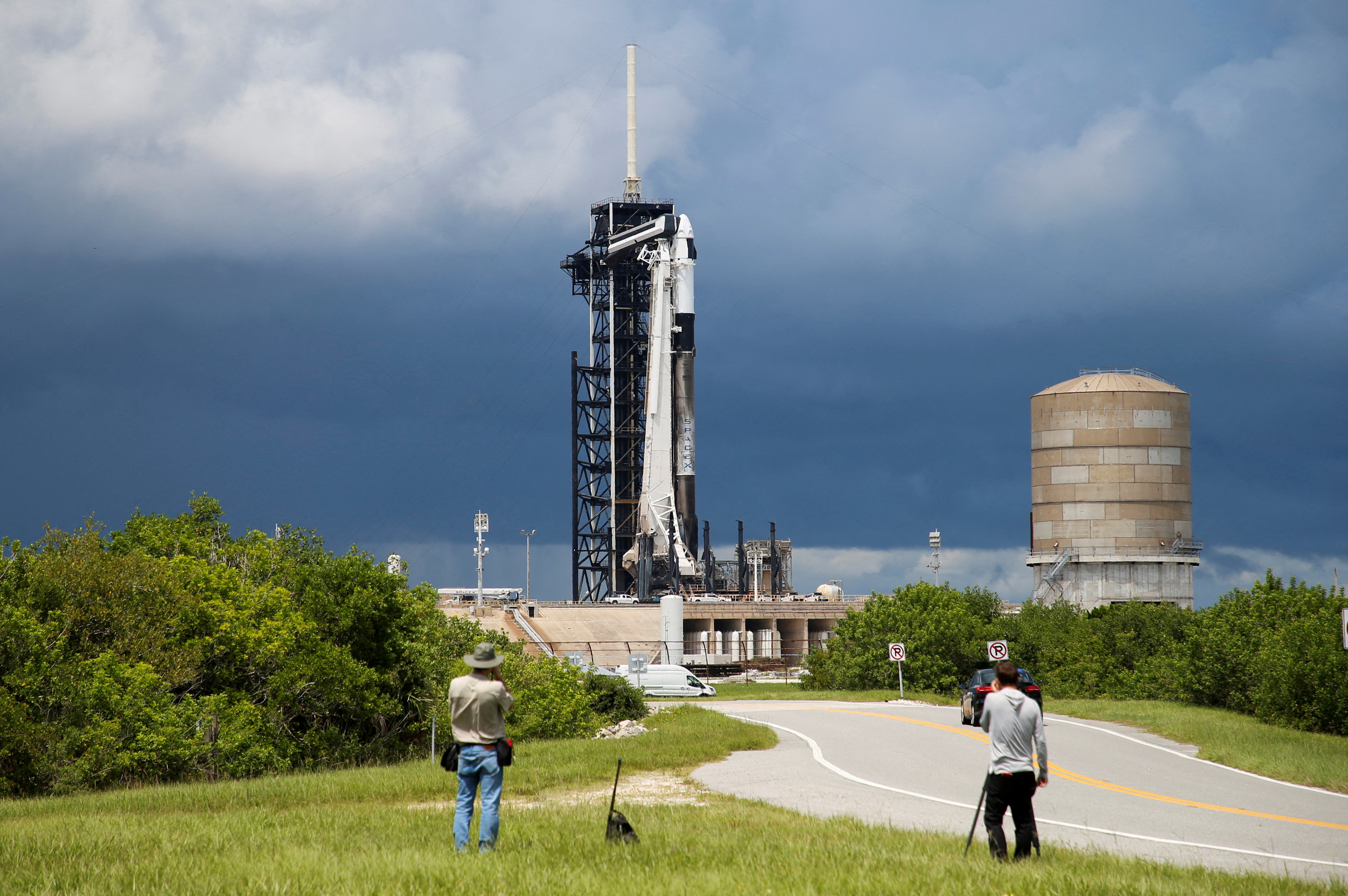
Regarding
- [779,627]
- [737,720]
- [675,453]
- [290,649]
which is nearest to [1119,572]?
[779,627]

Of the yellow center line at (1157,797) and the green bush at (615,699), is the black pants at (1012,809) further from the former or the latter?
the green bush at (615,699)

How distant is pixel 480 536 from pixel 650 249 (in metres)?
27.0

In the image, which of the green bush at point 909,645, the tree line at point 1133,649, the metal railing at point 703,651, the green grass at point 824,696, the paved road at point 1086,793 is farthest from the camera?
the metal railing at point 703,651

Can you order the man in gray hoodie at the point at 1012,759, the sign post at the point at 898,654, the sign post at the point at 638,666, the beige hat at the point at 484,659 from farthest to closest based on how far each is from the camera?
1. the sign post at the point at 638,666
2. the sign post at the point at 898,654
3. the beige hat at the point at 484,659
4. the man in gray hoodie at the point at 1012,759

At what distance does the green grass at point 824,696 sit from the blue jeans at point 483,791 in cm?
Answer: 3031

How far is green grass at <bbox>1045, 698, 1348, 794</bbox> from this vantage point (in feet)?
65.3

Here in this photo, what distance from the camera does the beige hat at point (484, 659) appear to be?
10180 millimetres

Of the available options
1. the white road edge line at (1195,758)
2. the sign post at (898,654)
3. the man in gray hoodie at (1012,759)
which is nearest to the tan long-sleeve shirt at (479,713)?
the man in gray hoodie at (1012,759)

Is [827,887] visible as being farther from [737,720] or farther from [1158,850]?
[737,720]

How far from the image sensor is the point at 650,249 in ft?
310

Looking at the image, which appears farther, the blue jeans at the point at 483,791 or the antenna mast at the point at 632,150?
the antenna mast at the point at 632,150

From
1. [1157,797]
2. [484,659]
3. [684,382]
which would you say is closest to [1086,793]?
[1157,797]

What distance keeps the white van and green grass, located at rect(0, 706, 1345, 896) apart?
1102 inches

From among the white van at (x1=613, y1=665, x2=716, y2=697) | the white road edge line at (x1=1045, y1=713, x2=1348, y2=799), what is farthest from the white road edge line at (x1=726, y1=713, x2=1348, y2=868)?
the white van at (x1=613, y1=665, x2=716, y2=697)
